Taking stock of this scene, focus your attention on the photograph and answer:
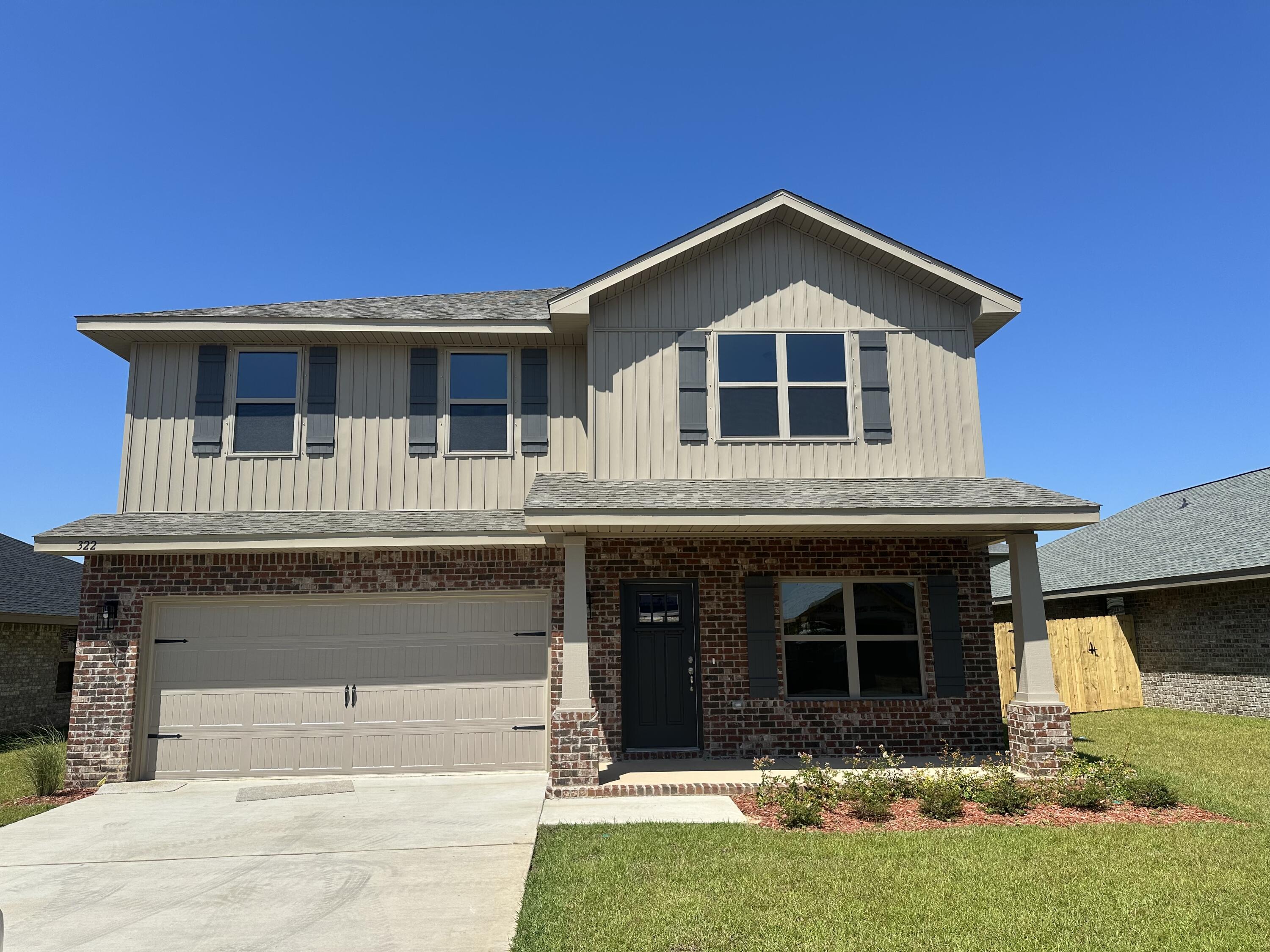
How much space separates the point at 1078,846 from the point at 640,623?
5405mm

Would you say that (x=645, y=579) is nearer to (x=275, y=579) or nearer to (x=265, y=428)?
(x=275, y=579)

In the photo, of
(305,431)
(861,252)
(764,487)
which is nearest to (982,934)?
(764,487)

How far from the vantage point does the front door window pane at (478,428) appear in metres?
11.3

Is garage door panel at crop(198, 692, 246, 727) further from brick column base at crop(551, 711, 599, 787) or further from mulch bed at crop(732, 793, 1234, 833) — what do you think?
mulch bed at crop(732, 793, 1234, 833)

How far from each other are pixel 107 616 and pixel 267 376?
3629 mm

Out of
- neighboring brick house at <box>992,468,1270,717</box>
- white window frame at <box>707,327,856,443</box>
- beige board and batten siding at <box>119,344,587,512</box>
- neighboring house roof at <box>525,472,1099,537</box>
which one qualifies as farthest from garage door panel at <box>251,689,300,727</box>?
neighboring brick house at <box>992,468,1270,717</box>

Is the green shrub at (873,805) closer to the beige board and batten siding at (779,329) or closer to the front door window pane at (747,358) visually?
the beige board and batten siding at (779,329)

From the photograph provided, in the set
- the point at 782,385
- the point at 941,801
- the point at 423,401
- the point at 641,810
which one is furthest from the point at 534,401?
the point at 941,801

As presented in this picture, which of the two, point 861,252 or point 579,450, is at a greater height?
point 861,252

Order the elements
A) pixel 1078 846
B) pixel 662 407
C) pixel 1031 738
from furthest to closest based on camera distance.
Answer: pixel 662 407
pixel 1031 738
pixel 1078 846

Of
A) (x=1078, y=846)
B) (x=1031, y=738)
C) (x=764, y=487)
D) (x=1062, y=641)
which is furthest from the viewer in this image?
(x=1062, y=641)

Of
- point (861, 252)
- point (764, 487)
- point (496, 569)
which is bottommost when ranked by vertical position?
point (496, 569)

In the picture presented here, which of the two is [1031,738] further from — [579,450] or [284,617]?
[284,617]

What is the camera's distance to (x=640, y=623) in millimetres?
10641
